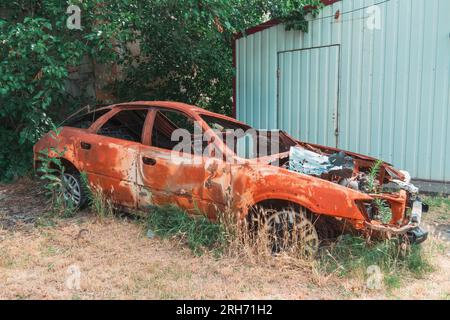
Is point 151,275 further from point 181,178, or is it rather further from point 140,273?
point 181,178

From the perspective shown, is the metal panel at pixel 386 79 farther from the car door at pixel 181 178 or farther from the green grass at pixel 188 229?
the green grass at pixel 188 229

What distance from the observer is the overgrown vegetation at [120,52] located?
219 inches

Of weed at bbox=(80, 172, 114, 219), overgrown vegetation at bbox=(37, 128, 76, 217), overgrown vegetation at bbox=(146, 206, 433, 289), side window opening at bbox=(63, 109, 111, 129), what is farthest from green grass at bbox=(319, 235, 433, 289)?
side window opening at bbox=(63, 109, 111, 129)

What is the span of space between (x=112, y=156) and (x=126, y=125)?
2.70ft

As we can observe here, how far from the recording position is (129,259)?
13.6 feet

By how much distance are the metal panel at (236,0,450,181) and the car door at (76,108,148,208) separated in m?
3.34

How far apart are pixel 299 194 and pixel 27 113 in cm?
415

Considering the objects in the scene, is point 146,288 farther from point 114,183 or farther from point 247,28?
point 247,28

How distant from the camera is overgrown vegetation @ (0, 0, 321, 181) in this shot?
18.3 feet

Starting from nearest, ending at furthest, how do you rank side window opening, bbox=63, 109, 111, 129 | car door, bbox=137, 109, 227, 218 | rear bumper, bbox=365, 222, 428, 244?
1. rear bumper, bbox=365, 222, 428, 244
2. car door, bbox=137, 109, 227, 218
3. side window opening, bbox=63, 109, 111, 129

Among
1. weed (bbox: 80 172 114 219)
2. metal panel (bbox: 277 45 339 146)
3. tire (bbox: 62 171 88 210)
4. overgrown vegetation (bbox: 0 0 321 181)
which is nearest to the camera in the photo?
weed (bbox: 80 172 114 219)

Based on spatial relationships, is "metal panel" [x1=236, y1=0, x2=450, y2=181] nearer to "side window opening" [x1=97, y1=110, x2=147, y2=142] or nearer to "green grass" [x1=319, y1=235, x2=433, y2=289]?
"green grass" [x1=319, y1=235, x2=433, y2=289]

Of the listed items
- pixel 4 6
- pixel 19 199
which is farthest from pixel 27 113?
pixel 4 6

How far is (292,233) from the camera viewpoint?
→ 402 centimetres
